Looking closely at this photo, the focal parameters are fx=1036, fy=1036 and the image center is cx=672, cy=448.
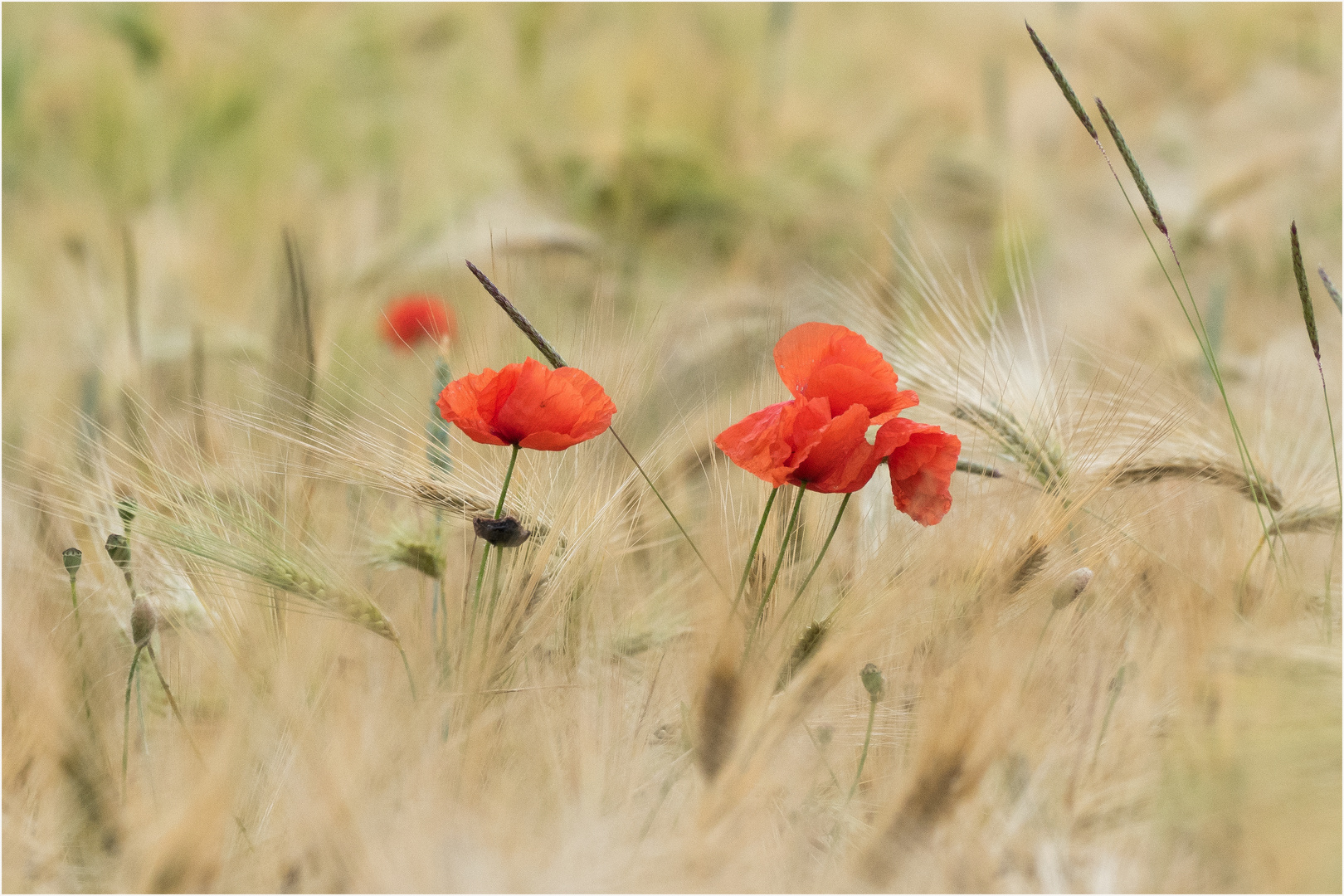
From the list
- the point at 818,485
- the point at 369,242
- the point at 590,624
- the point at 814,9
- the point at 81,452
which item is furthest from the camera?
the point at 814,9

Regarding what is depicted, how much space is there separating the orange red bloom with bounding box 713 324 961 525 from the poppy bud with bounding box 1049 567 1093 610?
4.0 inches

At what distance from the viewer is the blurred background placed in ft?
3.73

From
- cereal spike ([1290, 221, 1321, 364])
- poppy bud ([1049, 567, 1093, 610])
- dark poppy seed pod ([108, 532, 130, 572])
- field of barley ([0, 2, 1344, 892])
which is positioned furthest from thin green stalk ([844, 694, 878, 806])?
dark poppy seed pod ([108, 532, 130, 572])

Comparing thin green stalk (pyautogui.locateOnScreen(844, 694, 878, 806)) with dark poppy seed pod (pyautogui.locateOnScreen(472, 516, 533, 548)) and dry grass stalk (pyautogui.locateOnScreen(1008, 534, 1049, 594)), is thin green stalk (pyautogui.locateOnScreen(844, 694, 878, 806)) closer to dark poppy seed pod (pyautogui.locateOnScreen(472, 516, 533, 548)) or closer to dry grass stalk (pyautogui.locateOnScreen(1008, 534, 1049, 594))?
dry grass stalk (pyautogui.locateOnScreen(1008, 534, 1049, 594))

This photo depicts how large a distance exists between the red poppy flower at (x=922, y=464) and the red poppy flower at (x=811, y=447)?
1cm

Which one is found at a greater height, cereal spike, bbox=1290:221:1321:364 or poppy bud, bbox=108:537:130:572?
cereal spike, bbox=1290:221:1321:364

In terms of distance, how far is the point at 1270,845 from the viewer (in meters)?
0.51

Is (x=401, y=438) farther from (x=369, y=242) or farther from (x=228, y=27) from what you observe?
(x=228, y=27)

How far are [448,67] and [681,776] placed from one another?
4.26ft

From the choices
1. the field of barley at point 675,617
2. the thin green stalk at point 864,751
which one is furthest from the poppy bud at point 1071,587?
the thin green stalk at point 864,751

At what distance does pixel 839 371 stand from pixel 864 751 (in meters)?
0.21

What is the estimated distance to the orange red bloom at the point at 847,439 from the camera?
440mm

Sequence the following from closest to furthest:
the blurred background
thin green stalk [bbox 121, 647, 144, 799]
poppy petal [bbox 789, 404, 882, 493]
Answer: poppy petal [bbox 789, 404, 882, 493]
thin green stalk [bbox 121, 647, 144, 799]
the blurred background

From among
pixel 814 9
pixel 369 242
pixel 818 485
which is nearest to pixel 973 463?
pixel 818 485
